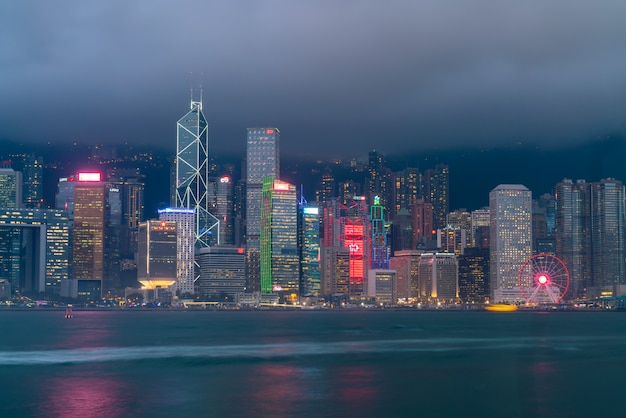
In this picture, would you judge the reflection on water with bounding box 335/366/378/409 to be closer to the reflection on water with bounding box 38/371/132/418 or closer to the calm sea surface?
the calm sea surface

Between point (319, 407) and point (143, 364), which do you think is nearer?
point (319, 407)

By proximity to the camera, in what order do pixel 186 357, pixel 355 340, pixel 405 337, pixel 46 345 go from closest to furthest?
pixel 186 357 → pixel 46 345 → pixel 355 340 → pixel 405 337

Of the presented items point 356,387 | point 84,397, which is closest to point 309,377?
point 356,387

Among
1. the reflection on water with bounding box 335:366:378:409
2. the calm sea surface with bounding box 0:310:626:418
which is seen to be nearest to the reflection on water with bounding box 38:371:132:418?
the calm sea surface with bounding box 0:310:626:418

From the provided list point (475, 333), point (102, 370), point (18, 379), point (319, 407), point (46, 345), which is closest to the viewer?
point (319, 407)

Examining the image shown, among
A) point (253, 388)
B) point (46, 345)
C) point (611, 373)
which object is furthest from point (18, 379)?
point (611, 373)

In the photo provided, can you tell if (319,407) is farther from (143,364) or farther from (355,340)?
(355,340)
